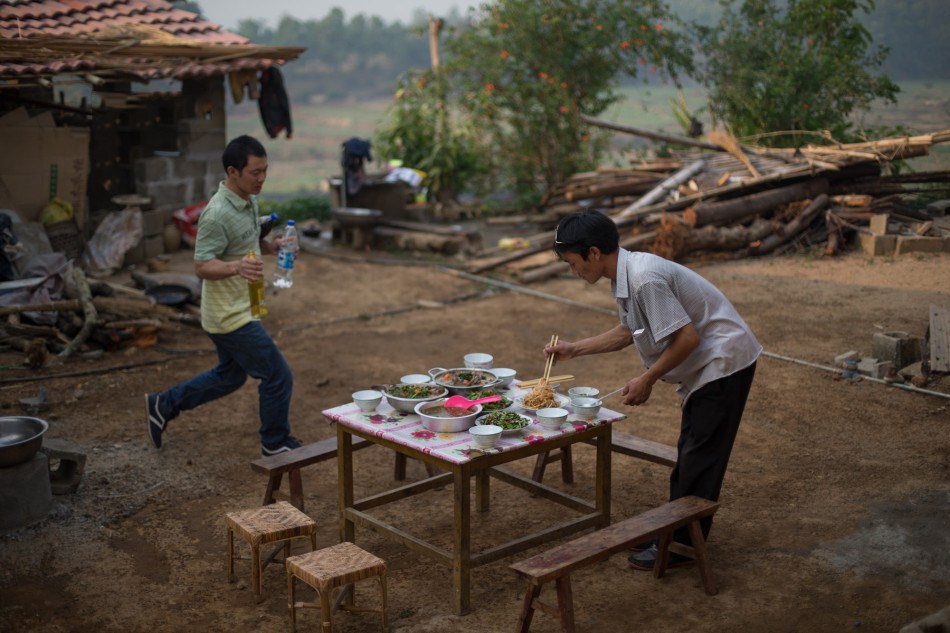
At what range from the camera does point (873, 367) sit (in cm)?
702

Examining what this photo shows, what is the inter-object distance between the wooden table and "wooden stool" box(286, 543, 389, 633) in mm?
421

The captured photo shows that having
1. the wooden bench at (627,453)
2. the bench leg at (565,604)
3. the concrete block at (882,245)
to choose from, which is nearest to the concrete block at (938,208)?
the concrete block at (882,245)

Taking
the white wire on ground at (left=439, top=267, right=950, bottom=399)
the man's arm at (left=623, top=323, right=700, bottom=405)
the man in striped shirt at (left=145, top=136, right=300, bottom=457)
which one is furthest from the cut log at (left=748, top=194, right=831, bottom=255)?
the man's arm at (left=623, top=323, right=700, bottom=405)

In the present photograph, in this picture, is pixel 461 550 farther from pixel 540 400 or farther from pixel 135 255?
pixel 135 255

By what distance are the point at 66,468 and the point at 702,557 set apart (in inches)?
157

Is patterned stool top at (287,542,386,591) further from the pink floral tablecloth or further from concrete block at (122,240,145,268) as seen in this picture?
concrete block at (122,240,145,268)

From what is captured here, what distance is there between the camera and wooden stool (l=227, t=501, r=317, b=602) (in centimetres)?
391

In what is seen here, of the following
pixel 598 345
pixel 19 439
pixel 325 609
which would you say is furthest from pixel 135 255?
pixel 325 609

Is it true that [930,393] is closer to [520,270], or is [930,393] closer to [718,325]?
[718,325]

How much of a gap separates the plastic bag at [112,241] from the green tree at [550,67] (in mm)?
7537

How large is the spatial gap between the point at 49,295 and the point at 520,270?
Answer: 6196mm

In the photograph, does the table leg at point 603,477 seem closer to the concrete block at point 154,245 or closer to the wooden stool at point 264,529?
the wooden stool at point 264,529

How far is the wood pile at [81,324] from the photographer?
7922 millimetres

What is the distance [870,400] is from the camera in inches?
259
